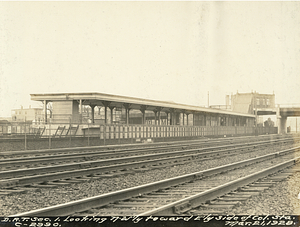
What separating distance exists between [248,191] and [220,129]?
113 feet

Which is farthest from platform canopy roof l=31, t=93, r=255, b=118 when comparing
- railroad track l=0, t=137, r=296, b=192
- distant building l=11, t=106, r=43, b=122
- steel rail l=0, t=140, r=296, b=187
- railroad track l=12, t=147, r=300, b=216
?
railroad track l=12, t=147, r=300, b=216

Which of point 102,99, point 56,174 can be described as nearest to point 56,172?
point 56,174

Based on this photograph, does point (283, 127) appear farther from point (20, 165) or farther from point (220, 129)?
point (20, 165)

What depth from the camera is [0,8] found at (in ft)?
23.7

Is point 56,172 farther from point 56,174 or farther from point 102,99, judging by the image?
point 102,99

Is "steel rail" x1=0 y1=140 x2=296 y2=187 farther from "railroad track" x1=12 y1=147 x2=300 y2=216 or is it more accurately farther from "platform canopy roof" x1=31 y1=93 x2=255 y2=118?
"platform canopy roof" x1=31 y1=93 x2=255 y2=118

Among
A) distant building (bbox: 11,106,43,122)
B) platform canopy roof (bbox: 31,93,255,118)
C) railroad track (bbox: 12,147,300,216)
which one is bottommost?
railroad track (bbox: 12,147,300,216)

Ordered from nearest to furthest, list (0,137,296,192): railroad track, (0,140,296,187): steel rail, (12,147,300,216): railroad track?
(12,147,300,216): railroad track, (0,137,296,192): railroad track, (0,140,296,187): steel rail

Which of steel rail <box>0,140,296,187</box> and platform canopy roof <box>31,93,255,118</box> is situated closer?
steel rail <box>0,140,296,187</box>

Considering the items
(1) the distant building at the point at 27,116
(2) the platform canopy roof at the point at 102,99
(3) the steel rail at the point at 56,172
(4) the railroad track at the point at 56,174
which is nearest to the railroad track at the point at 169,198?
(4) the railroad track at the point at 56,174

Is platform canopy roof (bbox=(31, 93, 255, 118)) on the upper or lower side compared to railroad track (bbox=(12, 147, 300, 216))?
upper

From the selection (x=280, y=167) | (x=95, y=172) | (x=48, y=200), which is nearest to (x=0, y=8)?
(x=48, y=200)

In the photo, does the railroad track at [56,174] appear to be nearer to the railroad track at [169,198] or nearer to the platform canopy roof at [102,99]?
the railroad track at [169,198]

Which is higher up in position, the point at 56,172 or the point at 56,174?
the point at 56,174
